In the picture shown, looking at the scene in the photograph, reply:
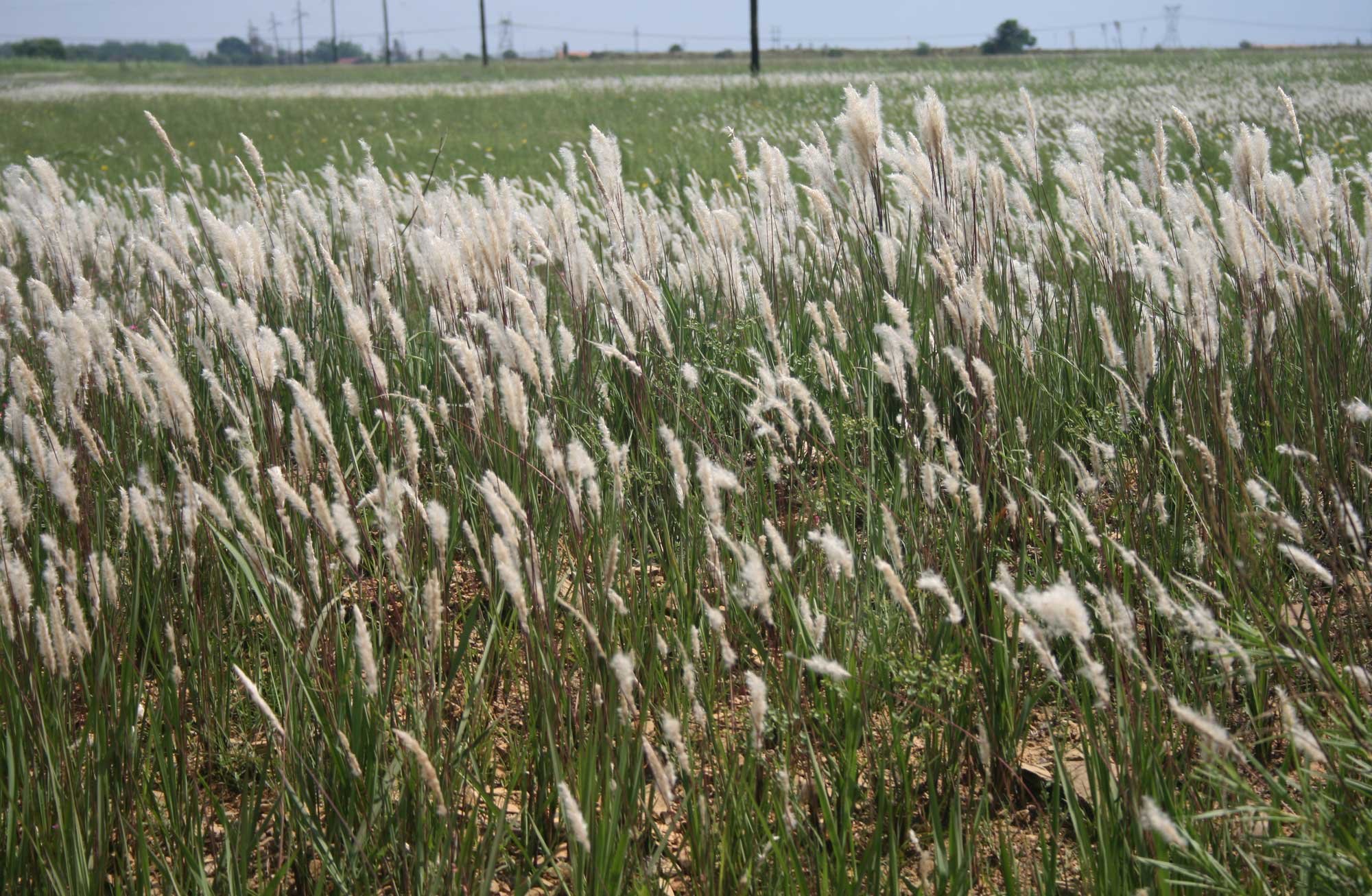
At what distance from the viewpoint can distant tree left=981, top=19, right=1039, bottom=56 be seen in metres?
72.2

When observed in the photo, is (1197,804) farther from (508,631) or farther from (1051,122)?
(1051,122)

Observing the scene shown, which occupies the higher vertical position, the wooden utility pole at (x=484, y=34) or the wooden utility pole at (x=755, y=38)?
the wooden utility pole at (x=484, y=34)

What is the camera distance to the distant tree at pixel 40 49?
91000mm

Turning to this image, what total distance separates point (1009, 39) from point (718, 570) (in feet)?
269

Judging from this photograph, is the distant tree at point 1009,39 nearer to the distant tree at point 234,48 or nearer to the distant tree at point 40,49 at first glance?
the distant tree at point 40,49

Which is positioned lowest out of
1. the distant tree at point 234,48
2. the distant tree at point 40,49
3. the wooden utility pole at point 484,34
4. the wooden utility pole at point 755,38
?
the wooden utility pole at point 755,38

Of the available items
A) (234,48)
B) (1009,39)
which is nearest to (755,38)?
(1009,39)

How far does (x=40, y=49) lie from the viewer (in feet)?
302

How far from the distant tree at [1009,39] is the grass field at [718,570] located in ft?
249

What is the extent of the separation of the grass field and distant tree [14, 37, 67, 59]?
356ft

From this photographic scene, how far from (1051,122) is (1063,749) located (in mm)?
13242

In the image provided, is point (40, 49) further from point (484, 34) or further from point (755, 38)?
point (755, 38)

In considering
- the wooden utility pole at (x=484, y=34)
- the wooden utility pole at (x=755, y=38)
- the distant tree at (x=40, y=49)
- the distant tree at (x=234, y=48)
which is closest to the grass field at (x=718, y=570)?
the wooden utility pole at (x=755, y=38)

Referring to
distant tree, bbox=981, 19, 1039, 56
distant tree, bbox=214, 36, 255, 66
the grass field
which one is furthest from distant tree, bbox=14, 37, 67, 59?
the grass field
